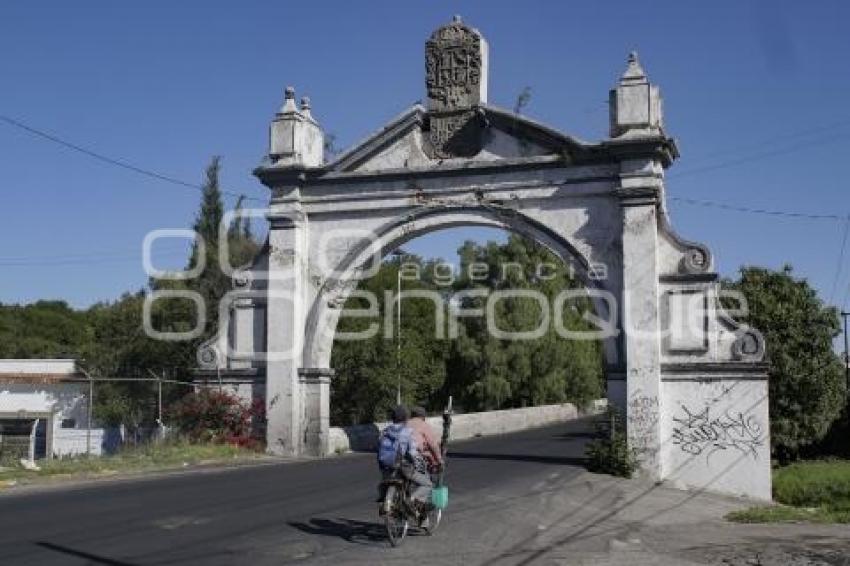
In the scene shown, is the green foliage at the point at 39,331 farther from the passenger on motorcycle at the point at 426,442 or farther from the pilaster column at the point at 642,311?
the passenger on motorcycle at the point at 426,442

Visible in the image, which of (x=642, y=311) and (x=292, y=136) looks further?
(x=292, y=136)

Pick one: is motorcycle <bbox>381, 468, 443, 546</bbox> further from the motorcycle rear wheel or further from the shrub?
the shrub

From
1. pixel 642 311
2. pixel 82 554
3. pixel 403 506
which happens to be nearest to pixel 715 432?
pixel 642 311

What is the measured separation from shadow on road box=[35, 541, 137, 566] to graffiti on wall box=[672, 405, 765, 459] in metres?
11.7

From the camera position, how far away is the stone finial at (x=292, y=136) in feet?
69.6

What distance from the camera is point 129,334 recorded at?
42.2 meters

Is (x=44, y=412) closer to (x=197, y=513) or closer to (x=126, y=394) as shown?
(x=126, y=394)

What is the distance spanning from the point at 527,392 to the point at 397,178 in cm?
Answer: 2998

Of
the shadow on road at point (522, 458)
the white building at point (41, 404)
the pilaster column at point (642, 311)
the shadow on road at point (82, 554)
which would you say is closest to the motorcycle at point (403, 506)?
the shadow on road at point (82, 554)

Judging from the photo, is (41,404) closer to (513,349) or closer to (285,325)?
(513,349)

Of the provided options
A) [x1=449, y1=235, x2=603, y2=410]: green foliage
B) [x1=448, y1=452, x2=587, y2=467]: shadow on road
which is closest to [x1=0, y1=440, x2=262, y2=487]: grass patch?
[x1=448, y1=452, x2=587, y2=467]: shadow on road

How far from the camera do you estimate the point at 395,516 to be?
33.4 feet

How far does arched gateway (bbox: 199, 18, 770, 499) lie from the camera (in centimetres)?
1773

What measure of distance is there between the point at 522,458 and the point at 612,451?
4241 mm
